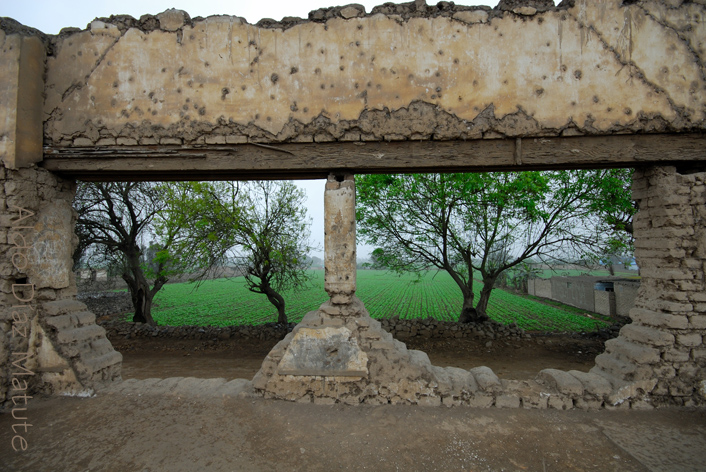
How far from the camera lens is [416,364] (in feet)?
12.2

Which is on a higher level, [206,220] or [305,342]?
[206,220]

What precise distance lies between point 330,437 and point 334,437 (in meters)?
0.04

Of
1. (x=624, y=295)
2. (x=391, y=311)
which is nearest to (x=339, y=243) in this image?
(x=391, y=311)

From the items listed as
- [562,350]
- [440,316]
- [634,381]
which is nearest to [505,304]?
[440,316]

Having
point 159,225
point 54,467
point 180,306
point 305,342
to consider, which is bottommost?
point 180,306

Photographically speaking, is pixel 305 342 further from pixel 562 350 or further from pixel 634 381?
pixel 562 350

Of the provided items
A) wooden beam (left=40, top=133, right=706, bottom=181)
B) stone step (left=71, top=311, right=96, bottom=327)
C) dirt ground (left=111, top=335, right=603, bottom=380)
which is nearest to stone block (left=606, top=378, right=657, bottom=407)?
wooden beam (left=40, top=133, right=706, bottom=181)

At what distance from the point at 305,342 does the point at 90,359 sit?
2.73 metres

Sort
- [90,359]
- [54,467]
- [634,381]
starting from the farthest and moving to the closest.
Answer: [90,359]
[634,381]
[54,467]

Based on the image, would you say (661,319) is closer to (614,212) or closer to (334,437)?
(334,437)

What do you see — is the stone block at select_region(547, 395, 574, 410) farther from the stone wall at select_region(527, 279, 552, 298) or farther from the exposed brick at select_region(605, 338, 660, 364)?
the stone wall at select_region(527, 279, 552, 298)

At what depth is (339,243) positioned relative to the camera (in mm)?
3848

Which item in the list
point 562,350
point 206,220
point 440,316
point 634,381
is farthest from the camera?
point 440,316

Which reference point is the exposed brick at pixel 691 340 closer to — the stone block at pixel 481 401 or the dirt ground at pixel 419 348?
the stone block at pixel 481 401
